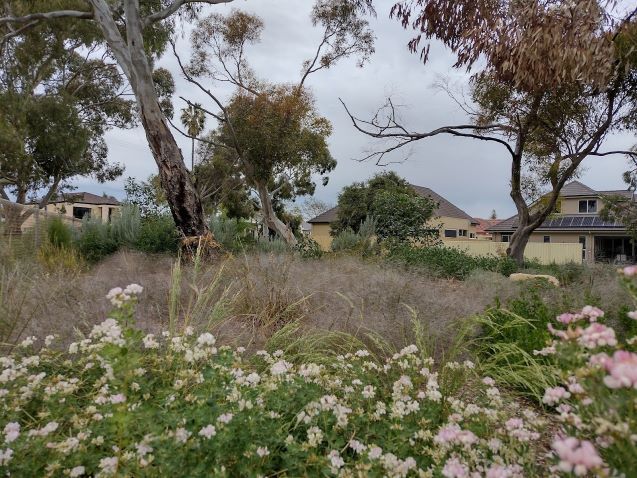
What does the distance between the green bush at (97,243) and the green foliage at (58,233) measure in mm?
163

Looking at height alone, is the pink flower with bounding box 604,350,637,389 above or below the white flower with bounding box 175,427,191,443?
above

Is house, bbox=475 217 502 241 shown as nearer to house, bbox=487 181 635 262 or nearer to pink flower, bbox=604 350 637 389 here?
house, bbox=487 181 635 262

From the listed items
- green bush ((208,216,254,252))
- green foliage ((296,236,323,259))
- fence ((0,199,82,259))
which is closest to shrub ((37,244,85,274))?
fence ((0,199,82,259))

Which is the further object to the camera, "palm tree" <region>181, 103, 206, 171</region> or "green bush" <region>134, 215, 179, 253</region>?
"palm tree" <region>181, 103, 206, 171</region>

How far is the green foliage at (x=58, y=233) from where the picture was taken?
26.5 feet

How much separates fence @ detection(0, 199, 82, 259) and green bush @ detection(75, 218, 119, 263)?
60 cm

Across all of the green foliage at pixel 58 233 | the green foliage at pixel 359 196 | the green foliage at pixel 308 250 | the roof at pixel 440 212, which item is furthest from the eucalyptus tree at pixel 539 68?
the roof at pixel 440 212

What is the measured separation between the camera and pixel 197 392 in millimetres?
1771

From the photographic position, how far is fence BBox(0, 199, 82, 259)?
7066 millimetres

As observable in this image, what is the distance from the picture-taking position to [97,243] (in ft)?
27.2

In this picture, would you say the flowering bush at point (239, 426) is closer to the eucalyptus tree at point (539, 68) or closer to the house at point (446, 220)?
the eucalyptus tree at point (539, 68)

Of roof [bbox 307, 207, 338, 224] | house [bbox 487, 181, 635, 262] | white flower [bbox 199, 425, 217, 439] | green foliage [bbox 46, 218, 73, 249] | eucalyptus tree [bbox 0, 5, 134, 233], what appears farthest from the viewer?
roof [bbox 307, 207, 338, 224]

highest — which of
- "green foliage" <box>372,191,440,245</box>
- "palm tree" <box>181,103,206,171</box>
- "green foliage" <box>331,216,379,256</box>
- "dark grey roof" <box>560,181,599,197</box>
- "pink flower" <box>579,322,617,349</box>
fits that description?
"palm tree" <box>181,103,206,171</box>

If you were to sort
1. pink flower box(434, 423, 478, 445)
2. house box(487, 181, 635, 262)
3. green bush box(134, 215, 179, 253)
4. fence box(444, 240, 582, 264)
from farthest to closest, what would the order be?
house box(487, 181, 635, 262) < fence box(444, 240, 582, 264) < green bush box(134, 215, 179, 253) < pink flower box(434, 423, 478, 445)
